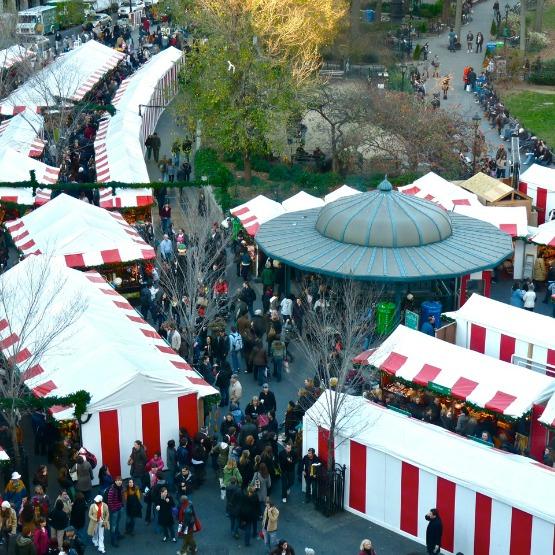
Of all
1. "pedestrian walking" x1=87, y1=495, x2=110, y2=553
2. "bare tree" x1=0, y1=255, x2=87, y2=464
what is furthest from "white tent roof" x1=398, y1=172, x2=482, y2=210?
"pedestrian walking" x1=87, y1=495, x2=110, y2=553

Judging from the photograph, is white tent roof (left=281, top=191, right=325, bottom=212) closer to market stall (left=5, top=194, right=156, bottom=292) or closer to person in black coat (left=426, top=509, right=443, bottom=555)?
market stall (left=5, top=194, right=156, bottom=292)

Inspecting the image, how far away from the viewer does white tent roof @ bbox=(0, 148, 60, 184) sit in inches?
1471

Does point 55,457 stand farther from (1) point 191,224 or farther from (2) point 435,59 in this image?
(2) point 435,59

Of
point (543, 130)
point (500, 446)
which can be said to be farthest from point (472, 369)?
point (543, 130)

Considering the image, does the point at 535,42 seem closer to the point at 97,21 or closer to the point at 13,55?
the point at 97,21

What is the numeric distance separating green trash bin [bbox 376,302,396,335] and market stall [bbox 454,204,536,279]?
5.94 m

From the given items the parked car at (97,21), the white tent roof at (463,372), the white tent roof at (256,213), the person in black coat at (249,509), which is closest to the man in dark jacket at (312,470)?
the person in black coat at (249,509)

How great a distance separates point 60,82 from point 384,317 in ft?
79.0

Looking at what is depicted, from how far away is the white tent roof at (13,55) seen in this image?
1999 inches

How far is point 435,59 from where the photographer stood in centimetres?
6122

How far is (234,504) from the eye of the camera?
2067cm

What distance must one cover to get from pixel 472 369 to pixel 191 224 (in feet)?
33.2

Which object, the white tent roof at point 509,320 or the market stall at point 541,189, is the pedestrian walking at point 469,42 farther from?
the white tent roof at point 509,320

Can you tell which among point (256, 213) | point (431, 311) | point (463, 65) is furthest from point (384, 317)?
point (463, 65)
